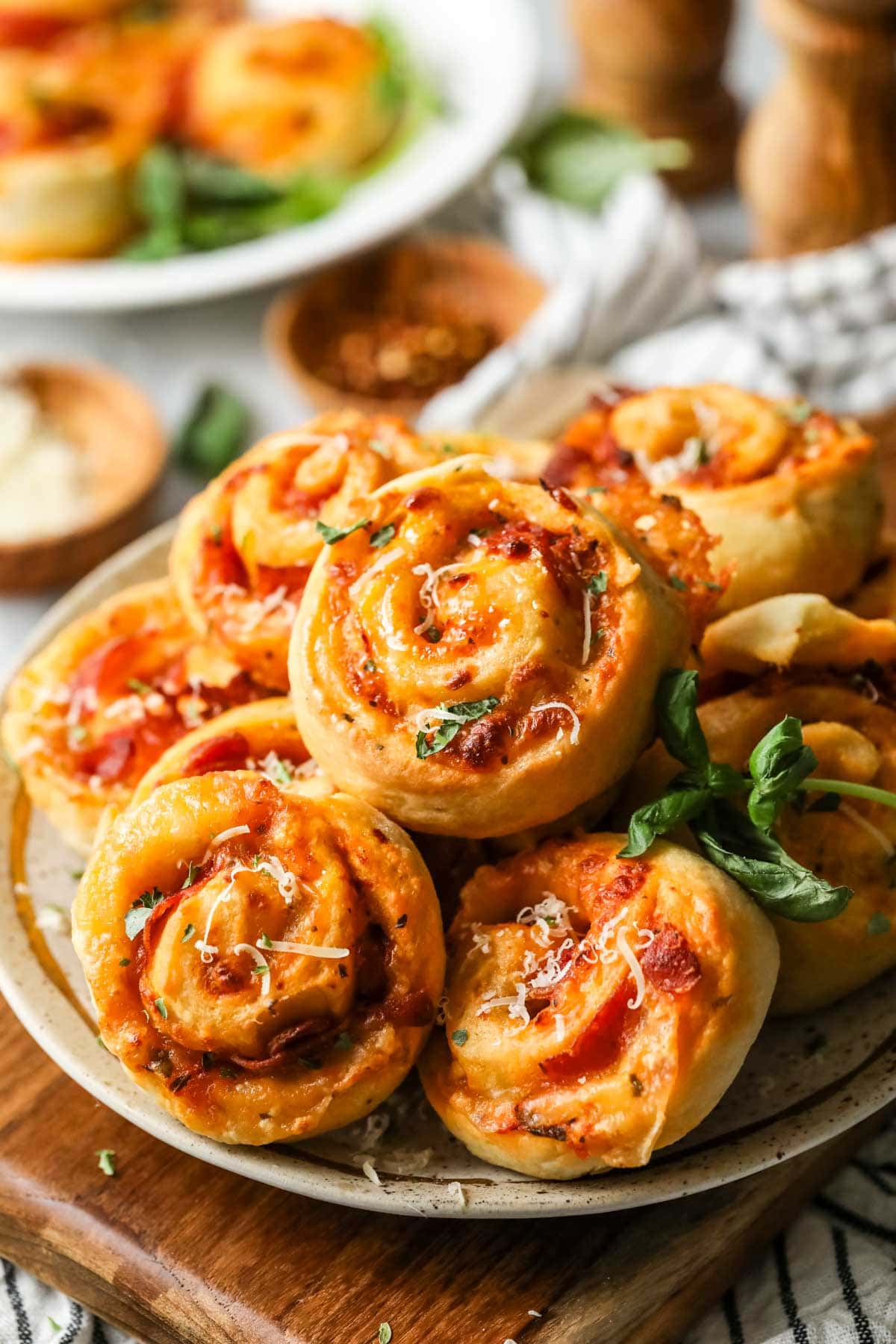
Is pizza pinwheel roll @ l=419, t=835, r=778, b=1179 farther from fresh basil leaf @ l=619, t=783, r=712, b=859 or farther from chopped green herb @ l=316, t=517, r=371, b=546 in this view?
chopped green herb @ l=316, t=517, r=371, b=546

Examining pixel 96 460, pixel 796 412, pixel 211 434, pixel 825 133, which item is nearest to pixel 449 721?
pixel 796 412

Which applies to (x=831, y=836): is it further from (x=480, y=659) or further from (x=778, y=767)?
(x=480, y=659)

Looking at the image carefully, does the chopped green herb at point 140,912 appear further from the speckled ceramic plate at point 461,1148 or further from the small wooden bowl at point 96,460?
the small wooden bowl at point 96,460

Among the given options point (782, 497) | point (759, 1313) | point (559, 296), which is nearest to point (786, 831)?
point (782, 497)

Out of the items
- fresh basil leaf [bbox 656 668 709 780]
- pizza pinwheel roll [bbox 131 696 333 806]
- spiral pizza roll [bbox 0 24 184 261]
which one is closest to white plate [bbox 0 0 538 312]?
spiral pizza roll [bbox 0 24 184 261]

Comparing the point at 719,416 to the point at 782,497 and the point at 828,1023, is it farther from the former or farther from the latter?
the point at 828,1023

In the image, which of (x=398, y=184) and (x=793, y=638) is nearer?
(x=793, y=638)
